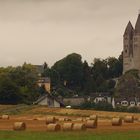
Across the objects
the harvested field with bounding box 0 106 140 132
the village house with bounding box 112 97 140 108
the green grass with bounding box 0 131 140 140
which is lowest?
the green grass with bounding box 0 131 140 140

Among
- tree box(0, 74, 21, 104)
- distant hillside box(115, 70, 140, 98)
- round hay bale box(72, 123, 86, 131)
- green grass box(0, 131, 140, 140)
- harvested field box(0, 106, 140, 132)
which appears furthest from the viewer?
distant hillside box(115, 70, 140, 98)

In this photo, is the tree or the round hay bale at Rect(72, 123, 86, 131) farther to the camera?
the tree

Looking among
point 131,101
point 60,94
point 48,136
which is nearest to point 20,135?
point 48,136

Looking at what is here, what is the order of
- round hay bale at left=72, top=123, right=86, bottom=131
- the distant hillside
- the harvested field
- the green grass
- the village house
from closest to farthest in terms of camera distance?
the green grass → round hay bale at left=72, top=123, right=86, bottom=131 → the harvested field → the village house → the distant hillside

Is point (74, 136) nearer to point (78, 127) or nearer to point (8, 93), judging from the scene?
point (78, 127)

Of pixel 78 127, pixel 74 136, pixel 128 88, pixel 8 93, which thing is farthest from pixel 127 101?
pixel 74 136

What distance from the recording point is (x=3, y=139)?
37125mm

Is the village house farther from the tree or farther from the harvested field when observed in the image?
the harvested field

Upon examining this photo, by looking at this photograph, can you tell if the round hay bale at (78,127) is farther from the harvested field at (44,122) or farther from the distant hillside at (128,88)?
the distant hillside at (128,88)

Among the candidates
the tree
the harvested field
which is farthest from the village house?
the harvested field

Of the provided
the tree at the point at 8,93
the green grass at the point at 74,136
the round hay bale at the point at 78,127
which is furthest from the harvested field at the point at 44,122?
the tree at the point at 8,93

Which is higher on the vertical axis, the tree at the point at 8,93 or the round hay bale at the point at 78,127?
the tree at the point at 8,93

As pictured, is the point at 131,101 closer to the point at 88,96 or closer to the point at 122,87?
the point at 122,87

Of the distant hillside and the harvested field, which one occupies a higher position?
the distant hillside
